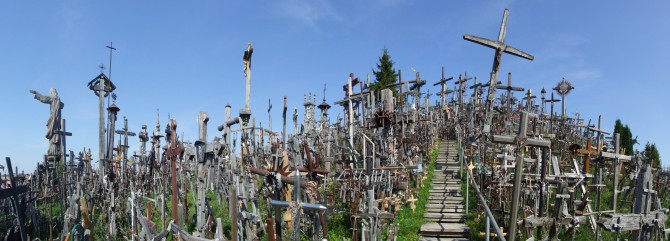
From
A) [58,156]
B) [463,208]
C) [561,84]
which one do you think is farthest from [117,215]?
[561,84]

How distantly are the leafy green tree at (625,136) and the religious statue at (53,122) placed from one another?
28.7 m

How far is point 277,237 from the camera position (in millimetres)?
6117

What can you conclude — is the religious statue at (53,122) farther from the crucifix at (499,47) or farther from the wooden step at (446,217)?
the crucifix at (499,47)

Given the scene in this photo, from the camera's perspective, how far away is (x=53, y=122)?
12836mm

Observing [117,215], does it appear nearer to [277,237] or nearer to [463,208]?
→ [277,237]

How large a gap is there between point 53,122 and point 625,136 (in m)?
30.6

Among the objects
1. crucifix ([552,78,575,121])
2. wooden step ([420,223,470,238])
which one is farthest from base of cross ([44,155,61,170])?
Result: crucifix ([552,78,575,121])

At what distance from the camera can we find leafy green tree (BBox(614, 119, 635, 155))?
28.4 meters

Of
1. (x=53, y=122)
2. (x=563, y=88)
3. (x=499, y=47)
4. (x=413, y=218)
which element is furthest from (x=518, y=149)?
(x=563, y=88)

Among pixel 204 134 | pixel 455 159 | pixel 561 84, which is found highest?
pixel 561 84

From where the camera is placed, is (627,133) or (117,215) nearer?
(117,215)

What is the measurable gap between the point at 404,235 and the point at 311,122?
11358mm

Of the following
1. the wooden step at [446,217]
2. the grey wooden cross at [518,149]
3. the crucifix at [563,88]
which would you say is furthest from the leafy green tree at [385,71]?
the grey wooden cross at [518,149]

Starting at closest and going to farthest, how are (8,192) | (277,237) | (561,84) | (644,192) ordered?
(277,237) → (644,192) → (8,192) → (561,84)
